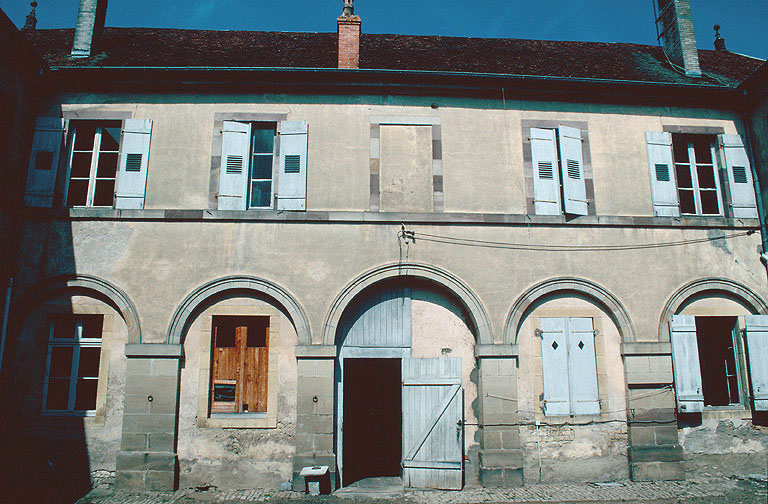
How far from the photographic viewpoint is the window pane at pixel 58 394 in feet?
27.0

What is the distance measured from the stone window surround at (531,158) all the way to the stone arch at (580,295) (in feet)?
4.12

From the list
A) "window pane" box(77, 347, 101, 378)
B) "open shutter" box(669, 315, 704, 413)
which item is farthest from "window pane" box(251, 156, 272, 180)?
"open shutter" box(669, 315, 704, 413)

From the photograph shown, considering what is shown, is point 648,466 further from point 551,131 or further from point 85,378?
point 85,378

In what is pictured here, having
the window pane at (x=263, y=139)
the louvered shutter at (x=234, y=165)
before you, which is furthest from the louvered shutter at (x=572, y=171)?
the louvered shutter at (x=234, y=165)

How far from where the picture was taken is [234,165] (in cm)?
884

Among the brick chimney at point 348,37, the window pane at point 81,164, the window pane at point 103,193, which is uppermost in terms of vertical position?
the brick chimney at point 348,37

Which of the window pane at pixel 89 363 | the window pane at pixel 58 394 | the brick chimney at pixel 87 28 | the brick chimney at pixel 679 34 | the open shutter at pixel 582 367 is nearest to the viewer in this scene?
the window pane at pixel 58 394

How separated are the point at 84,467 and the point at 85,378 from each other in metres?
1.34

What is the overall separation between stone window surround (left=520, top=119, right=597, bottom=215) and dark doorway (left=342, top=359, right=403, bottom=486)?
449 centimetres

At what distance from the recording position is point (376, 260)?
8594 millimetres

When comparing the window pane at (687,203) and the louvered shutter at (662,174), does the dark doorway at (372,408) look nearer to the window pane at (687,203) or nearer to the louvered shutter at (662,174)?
the louvered shutter at (662,174)

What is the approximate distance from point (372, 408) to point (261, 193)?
5652mm

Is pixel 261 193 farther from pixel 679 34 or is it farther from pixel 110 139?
pixel 679 34

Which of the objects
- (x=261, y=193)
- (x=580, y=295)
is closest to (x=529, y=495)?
(x=580, y=295)
